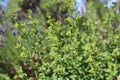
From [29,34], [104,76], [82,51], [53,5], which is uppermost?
[53,5]

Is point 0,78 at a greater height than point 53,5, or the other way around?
point 53,5

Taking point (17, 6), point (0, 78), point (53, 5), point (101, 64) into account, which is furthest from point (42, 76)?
point (17, 6)

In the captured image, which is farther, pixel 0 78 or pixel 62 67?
pixel 0 78

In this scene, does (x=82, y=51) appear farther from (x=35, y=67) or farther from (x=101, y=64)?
(x=35, y=67)

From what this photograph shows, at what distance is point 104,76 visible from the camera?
11.1ft

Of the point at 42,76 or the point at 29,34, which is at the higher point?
the point at 29,34

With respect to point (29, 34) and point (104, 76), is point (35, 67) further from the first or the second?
point (104, 76)

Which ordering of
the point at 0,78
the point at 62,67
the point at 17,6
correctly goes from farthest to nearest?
1. the point at 17,6
2. the point at 0,78
3. the point at 62,67

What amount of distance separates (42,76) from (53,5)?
4.95 metres

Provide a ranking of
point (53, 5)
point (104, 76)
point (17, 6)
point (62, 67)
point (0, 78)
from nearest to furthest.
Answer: point (62, 67) → point (104, 76) → point (0, 78) → point (53, 5) → point (17, 6)

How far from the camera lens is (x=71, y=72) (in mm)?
3240

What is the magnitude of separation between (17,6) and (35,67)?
6.45 meters

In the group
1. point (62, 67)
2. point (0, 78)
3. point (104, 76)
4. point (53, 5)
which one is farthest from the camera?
point (53, 5)

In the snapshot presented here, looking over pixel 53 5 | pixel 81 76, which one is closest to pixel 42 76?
pixel 81 76
